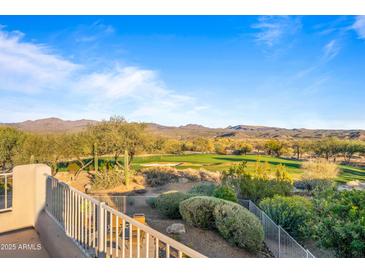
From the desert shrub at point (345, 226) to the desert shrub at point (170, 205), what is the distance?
9.23 ft

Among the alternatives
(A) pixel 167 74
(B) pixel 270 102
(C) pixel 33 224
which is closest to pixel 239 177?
(B) pixel 270 102

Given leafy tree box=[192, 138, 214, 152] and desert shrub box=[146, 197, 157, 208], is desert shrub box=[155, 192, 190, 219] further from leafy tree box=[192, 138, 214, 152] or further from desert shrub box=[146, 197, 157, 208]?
leafy tree box=[192, 138, 214, 152]

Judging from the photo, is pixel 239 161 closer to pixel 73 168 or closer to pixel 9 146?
pixel 73 168

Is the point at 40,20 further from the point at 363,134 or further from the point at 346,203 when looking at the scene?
the point at 363,134

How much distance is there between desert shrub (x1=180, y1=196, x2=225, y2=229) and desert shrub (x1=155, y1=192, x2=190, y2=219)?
0.72 meters

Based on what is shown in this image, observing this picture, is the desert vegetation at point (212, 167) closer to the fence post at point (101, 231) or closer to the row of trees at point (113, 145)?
the row of trees at point (113, 145)

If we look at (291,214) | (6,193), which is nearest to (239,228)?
(291,214)

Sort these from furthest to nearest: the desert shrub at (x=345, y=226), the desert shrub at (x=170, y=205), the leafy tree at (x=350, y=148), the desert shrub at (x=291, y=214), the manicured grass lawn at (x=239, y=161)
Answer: the manicured grass lawn at (x=239, y=161), the leafy tree at (x=350, y=148), the desert shrub at (x=170, y=205), the desert shrub at (x=291, y=214), the desert shrub at (x=345, y=226)

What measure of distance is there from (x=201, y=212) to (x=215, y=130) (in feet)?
9.21

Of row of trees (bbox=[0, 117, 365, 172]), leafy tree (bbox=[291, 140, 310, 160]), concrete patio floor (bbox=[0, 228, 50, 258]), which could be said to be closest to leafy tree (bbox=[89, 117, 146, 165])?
row of trees (bbox=[0, 117, 365, 172])

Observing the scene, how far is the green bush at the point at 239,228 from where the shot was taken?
4.17 metres

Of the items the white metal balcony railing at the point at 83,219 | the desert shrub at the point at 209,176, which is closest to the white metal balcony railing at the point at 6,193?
the white metal balcony railing at the point at 83,219

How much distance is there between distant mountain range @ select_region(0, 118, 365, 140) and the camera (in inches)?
235

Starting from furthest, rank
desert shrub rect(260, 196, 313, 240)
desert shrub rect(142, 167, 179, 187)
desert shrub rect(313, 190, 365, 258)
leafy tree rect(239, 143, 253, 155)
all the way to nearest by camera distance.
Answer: desert shrub rect(142, 167, 179, 187) < leafy tree rect(239, 143, 253, 155) < desert shrub rect(260, 196, 313, 240) < desert shrub rect(313, 190, 365, 258)
